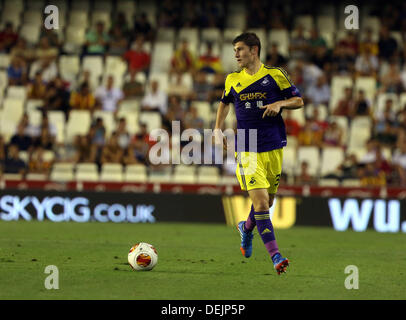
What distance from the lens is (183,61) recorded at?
20.1m

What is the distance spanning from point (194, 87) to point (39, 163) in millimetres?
4299

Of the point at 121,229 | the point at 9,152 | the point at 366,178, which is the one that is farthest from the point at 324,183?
the point at 9,152

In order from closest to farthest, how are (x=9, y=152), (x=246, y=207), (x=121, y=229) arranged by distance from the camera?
(x=121, y=229) < (x=246, y=207) < (x=9, y=152)

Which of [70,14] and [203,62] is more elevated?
[70,14]

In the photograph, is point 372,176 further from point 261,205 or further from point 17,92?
point 17,92

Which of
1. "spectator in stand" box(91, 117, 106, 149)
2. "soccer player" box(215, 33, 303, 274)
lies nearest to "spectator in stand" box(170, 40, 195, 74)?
"spectator in stand" box(91, 117, 106, 149)

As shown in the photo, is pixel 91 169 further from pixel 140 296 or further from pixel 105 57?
pixel 140 296

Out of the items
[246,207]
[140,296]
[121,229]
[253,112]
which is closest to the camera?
[140,296]

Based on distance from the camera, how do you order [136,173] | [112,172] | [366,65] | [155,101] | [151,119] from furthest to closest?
[366,65], [155,101], [151,119], [112,172], [136,173]

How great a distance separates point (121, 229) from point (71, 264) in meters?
5.33

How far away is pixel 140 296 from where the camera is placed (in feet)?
23.2

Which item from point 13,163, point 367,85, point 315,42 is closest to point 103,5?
point 315,42

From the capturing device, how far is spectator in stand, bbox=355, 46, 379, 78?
19828 mm

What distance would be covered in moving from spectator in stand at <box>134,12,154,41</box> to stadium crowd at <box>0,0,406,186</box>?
0.03 metres
